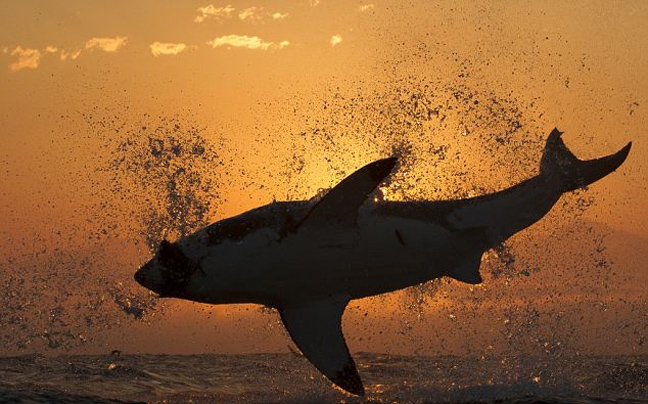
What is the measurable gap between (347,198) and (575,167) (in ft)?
16.7

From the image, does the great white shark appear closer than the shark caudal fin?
Yes

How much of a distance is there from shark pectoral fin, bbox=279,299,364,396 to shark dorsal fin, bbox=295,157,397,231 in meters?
2.04

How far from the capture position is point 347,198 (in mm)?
12000

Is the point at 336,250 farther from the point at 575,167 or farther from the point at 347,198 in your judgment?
the point at 575,167

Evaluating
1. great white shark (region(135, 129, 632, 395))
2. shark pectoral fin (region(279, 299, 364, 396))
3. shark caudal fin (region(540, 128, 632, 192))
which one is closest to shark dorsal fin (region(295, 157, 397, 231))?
great white shark (region(135, 129, 632, 395))

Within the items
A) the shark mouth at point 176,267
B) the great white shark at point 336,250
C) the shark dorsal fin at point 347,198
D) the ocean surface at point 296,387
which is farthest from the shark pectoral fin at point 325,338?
the ocean surface at point 296,387

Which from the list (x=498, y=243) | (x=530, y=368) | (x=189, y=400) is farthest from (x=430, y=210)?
(x=530, y=368)

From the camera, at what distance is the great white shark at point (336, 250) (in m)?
12.4

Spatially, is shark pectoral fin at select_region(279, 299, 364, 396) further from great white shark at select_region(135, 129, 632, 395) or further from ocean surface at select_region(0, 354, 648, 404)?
ocean surface at select_region(0, 354, 648, 404)

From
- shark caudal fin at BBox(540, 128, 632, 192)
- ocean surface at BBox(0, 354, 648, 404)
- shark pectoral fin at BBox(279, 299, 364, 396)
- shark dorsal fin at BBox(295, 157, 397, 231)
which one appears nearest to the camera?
shark dorsal fin at BBox(295, 157, 397, 231)

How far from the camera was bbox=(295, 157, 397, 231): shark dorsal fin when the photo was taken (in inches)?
449

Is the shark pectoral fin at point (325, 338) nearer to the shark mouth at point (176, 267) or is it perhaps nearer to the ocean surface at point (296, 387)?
the shark mouth at point (176, 267)

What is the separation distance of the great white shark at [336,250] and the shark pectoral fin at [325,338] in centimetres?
2

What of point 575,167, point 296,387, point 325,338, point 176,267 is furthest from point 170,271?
point 296,387
